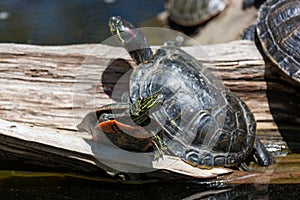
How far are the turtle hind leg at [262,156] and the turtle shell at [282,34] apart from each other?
0.48 metres

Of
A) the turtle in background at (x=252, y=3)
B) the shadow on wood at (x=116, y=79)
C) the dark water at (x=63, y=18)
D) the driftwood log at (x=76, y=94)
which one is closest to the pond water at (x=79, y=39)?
the dark water at (x=63, y=18)

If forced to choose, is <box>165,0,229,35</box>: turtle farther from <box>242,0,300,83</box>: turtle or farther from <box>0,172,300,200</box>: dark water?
<box>0,172,300,200</box>: dark water

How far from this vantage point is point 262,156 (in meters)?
3.33

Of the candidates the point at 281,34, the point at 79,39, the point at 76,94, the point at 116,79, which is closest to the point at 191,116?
the point at 116,79

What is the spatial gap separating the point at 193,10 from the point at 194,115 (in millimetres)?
3226

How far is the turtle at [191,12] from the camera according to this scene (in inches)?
240

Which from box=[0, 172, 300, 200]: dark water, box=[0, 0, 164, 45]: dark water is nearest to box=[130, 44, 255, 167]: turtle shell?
box=[0, 172, 300, 200]: dark water

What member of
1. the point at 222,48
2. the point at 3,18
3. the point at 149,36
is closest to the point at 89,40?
the point at 149,36

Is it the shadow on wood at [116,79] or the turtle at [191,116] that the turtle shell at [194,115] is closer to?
the turtle at [191,116]

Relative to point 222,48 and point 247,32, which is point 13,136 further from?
point 247,32

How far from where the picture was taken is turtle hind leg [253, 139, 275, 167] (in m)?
3.32

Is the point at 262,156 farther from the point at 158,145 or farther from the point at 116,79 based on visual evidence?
the point at 116,79

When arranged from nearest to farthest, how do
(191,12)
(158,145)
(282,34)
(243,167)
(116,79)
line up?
(158,145)
(243,167)
(116,79)
(282,34)
(191,12)

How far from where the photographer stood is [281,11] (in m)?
3.79
